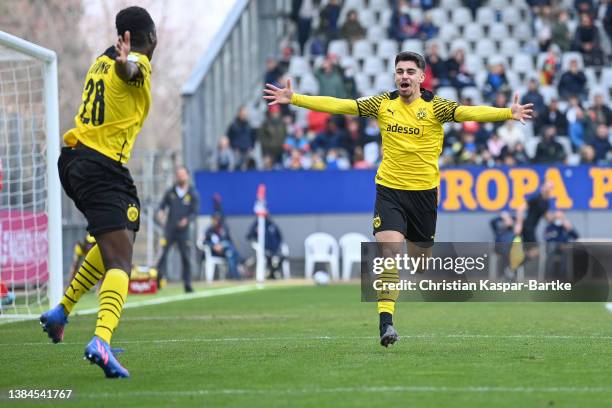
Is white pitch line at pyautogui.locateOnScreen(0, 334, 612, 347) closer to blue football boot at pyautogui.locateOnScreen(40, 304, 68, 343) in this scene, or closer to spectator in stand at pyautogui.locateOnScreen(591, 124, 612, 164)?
blue football boot at pyautogui.locateOnScreen(40, 304, 68, 343)

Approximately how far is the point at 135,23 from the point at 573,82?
70.1ft

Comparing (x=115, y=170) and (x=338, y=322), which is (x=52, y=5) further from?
(x=115, y=170)

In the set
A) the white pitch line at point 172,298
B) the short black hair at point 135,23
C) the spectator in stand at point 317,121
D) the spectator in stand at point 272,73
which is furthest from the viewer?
the spectator in stand at point 272,73

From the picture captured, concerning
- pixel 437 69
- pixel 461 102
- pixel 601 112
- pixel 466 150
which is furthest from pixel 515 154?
pixel 437 69

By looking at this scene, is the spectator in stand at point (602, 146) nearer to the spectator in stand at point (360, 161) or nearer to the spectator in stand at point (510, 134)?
the spectator in stand at point (510, 134)

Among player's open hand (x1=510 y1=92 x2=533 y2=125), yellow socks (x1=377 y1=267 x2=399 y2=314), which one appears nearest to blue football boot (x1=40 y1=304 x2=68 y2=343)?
yellow socks (x1=377 y1=267 x2=399 y2=314)

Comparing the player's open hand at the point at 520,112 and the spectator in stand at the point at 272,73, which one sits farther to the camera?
the spectator in stand at the point at 272,73

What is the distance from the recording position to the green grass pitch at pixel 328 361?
722cm

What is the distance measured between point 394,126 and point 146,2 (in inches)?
1050

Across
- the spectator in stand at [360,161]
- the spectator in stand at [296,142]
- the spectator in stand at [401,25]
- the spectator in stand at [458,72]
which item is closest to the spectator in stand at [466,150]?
the spectator in stand at [360,161]

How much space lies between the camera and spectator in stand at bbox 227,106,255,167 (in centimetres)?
2806

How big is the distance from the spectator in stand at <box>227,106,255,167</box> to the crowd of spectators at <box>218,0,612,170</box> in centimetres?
2

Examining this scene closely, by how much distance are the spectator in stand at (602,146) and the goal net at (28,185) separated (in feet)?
41.3

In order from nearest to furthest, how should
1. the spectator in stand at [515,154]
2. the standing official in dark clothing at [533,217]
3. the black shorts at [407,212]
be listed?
1. the black shorts at [407,212]
2. the standing official in dark clothing at [533,217]
3. the spectator in stand at [515,154]
